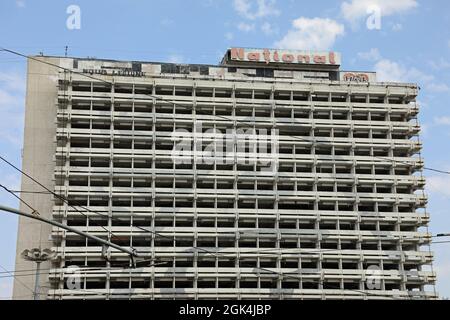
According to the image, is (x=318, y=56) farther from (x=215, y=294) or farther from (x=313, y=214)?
(x=215, y=294)

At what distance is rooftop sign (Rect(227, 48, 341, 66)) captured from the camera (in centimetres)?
10681

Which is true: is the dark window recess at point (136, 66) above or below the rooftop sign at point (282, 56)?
below

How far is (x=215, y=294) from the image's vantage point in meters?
88.2

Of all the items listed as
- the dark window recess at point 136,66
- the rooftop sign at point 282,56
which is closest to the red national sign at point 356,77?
the rooftop sign at point 282,56

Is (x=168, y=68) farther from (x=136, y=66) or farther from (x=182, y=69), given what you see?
(x=136, y=66)

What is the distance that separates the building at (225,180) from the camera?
300ft

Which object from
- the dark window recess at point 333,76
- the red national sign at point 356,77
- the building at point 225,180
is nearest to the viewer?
the building at point 225,180

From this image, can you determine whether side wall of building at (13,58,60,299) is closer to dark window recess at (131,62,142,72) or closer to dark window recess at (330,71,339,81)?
dark window recess at (131,62,142,72)

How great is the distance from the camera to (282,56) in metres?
108

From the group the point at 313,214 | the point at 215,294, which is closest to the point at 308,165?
the point at 313,214

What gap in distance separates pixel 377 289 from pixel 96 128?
2003 inches

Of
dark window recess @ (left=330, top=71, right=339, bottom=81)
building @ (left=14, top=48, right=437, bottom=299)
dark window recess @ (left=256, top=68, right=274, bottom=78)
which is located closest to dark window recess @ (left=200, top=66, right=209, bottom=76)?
building @ (left=14, top=48, right=437, bottom=299)

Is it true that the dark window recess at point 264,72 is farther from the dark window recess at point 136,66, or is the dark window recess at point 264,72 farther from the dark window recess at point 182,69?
the dark window recess at point 136,66

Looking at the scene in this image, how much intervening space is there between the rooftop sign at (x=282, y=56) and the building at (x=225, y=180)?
0.39 metres
